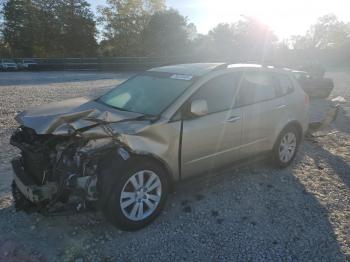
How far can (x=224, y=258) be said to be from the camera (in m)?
3.09

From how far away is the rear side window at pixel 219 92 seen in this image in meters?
3.99

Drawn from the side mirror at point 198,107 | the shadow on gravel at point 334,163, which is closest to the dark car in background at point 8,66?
the shadow on gravel at point 334,163

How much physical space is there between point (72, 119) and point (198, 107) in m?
1.36

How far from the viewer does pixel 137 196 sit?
3391mm

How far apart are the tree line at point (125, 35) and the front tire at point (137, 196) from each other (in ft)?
111

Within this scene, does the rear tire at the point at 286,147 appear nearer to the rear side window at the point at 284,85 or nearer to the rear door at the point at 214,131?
the rear side window at the point at 284,85

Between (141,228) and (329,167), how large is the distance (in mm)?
3421

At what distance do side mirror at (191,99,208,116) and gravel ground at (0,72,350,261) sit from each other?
840 millimetres

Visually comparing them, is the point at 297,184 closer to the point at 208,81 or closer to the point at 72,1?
the point at 208,81

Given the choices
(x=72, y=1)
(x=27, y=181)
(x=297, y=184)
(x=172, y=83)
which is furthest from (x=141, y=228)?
(x=72, y=1)

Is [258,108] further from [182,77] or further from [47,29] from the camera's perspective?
[47,29]

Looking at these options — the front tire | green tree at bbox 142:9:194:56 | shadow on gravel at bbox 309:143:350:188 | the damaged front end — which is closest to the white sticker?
the front tire

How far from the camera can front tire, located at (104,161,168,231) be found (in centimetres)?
321

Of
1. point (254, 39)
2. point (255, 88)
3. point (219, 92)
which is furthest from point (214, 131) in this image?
point (254, 39)
